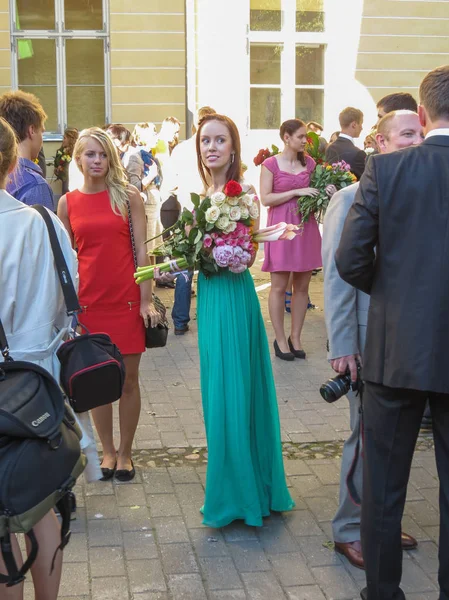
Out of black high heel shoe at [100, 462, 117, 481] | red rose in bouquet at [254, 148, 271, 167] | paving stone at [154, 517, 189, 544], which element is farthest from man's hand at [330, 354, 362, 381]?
red rose in bouquet at [254, 148, 271, 167]

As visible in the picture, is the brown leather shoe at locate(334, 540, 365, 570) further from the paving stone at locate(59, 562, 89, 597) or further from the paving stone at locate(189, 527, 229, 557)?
the paving stone at locate(59, 562, 89, 597)

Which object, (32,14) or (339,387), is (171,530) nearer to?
(339,387)

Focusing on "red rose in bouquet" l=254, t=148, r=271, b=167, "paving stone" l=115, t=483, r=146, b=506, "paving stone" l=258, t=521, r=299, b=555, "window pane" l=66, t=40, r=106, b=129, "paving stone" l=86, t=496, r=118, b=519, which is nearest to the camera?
"paving stone" l=258, t=521, r=299, b=555

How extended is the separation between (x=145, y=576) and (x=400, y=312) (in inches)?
65.4

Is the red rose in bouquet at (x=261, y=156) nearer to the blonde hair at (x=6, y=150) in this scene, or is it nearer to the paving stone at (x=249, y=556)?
the paving stone at (x=249, y=556)

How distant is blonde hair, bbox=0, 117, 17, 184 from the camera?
120 inches

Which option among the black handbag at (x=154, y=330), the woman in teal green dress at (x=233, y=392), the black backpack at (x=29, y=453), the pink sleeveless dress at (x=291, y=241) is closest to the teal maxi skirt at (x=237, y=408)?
the woman in teal green dress at (x=233, y=392)

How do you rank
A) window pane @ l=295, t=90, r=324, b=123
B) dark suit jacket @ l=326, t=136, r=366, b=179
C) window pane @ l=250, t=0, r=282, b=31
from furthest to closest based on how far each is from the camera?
window pane @ l=295, t=90, r=324, b=123 → window pane @ l=250, t=0, r=282, b=31 → dark suit jacket @ l=326, t=136, r=366, b=179

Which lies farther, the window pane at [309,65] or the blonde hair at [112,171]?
the window pane at [309,65]

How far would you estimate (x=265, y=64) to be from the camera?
14273mm

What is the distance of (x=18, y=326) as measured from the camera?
3.09m

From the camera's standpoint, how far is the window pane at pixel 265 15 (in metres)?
14.1

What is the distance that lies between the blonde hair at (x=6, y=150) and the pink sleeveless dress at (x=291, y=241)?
470 cm

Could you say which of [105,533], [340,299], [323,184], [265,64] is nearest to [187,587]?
[105,533]
